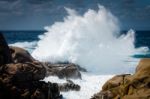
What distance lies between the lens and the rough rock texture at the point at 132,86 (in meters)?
19.0

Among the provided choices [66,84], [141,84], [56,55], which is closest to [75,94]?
[66,84]

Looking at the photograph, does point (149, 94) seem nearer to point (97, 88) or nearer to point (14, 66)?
point (14, 66)

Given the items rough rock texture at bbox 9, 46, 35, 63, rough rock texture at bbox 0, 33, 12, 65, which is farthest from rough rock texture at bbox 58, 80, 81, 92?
rough rock texture at bbox 0, 33, 12, 65

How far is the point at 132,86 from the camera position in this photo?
776 inches

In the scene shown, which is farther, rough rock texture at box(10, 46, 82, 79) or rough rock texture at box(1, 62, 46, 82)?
rough rock texture at box(10, 46, 82, 79)

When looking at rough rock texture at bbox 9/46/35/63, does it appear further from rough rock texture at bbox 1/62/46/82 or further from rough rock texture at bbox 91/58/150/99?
rough rock texture at bbox 91/58/150/99

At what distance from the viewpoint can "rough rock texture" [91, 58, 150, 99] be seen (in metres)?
19.0

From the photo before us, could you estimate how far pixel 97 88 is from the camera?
92.8 ft

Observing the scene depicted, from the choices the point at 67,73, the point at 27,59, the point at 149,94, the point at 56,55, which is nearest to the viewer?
the point at 149,94

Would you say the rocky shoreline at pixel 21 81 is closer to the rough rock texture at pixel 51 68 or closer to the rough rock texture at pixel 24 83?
the rough rock texture at pixel 24 83

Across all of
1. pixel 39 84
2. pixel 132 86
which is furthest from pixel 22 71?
pixel 132 86

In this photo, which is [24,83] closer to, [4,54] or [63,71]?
[4,54]

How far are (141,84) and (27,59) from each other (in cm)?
1076

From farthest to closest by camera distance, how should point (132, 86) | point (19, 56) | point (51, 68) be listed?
point (51, 68) < point (19, 56) < point (132, 86)
